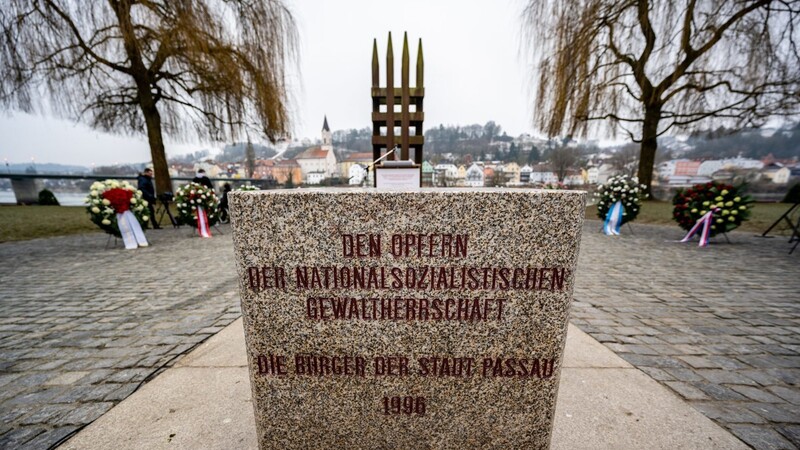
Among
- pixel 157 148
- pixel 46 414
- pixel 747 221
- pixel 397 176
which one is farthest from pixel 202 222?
pixel 747 221

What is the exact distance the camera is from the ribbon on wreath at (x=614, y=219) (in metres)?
9.26

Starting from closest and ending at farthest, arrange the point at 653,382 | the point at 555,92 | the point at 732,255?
the point at 653,382, the point at 732,255, the point at 555,92

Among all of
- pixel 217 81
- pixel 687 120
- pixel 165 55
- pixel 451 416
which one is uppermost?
pixel 165 55

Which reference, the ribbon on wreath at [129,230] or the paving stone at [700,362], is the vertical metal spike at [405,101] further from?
A: the ribbon on wreath at [129,230]

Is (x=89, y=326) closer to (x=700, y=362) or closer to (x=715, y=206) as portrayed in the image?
(x=700, y=362)

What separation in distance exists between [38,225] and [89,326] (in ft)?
35.7

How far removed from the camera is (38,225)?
33.9ft

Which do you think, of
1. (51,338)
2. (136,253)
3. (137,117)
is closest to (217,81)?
(137,117)

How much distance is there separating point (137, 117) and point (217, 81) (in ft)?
19.4

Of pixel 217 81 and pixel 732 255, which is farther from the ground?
pixel 217 81

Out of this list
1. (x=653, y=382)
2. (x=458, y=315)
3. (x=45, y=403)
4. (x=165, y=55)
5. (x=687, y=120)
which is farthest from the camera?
(x=687, y=120)

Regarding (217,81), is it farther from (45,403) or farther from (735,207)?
(735,207)

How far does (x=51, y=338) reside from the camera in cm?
311

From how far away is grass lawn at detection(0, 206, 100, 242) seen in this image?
898 centimetres
